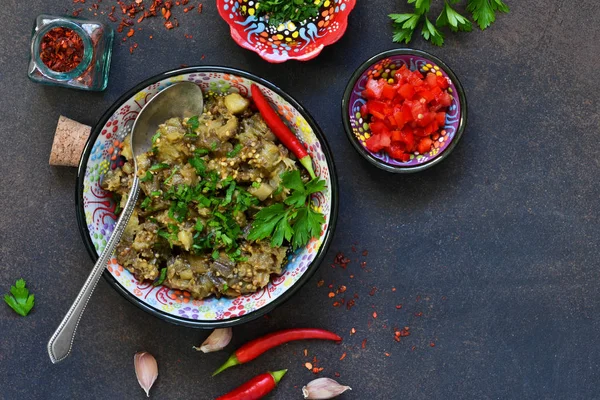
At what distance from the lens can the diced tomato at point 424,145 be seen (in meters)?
3.05

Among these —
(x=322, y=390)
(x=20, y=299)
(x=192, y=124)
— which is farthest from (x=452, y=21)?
(x=20, y=299)

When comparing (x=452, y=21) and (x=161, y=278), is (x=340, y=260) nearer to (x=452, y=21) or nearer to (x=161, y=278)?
(x=161, y=278)

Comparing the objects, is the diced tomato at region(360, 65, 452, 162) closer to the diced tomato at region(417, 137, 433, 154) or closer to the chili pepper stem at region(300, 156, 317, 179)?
the diced tomato at region(417, 137, 433, 154)

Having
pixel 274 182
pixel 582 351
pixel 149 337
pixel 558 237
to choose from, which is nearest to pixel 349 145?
pixel 274 182

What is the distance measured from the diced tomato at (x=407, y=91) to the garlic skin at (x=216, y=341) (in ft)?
4.61

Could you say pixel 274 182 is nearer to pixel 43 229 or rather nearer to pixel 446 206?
pixel 446 206

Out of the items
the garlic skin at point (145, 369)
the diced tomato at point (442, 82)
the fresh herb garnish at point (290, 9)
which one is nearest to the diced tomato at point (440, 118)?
the diced tomato at point (442, 82)

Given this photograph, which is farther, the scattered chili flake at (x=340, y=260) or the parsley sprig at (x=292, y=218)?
the scattered chili flake at (x=340, y=260)

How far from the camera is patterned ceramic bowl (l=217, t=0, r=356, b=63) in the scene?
3027 mm

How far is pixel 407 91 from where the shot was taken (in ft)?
9.80

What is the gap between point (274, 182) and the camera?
2799 millimetres

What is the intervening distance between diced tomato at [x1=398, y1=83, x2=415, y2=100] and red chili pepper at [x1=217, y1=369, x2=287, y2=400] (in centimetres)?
146

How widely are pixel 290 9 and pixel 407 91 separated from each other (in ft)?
2.25

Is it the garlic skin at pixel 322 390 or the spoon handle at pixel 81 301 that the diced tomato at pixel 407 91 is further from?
the garlic skin at pixel 322 390
